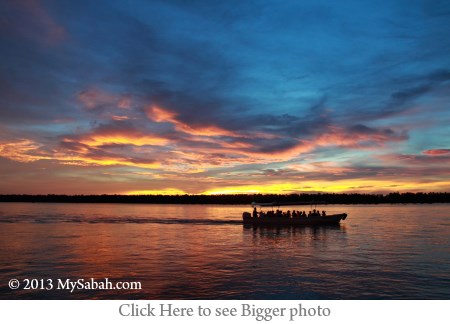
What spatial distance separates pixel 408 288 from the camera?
87.4ft

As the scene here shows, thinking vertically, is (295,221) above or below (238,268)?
above

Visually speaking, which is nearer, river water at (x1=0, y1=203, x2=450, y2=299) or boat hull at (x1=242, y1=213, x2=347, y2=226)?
river water at (x1=0, y1=203, x2=450, y2=299)

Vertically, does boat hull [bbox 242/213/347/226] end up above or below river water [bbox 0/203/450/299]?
above

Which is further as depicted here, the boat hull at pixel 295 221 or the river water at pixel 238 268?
the boat hull at pixel 295 221

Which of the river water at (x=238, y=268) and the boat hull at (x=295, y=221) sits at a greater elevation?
the boat hull at (x=295, y=221)

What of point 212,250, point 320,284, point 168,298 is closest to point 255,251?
point 212,250

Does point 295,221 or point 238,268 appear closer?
point 238,268
